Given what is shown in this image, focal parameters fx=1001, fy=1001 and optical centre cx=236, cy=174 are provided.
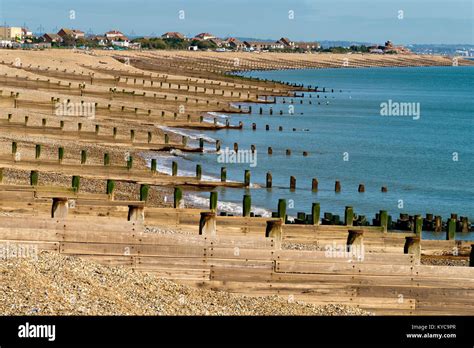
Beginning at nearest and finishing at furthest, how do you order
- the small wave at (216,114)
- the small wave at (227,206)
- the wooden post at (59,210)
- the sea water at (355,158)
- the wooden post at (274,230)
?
the wooden post at (274,230)
the wooden post at (59,210)
the small wave at (227,206)
the sea water at (355,158)
the small wave at (216,114)

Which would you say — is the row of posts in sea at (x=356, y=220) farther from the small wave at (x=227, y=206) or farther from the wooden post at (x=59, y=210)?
the wooden post at (x=59, y=210)

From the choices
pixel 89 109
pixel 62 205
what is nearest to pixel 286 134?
pixel 89 109

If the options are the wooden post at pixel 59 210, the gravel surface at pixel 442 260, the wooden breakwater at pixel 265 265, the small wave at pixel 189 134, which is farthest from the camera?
the small wave at pixel 189 134

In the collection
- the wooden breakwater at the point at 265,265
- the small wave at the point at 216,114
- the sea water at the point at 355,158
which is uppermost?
the wooden breakwater at the point at 265,265

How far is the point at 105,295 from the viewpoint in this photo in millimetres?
14766

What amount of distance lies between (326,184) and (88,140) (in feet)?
36.5

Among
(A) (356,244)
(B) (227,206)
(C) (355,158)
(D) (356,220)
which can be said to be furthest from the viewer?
(C) (355,158)

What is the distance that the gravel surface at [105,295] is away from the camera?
1372 cm

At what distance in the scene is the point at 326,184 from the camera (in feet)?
153

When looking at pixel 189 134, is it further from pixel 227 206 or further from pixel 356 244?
pixel 356 244

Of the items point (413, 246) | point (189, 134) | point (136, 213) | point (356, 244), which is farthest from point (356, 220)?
point (189, 134)

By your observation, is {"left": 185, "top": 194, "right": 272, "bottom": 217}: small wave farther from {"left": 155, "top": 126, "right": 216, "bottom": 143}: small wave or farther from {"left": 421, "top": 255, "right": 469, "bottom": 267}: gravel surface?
{"left": 155, "top": 126, "right": 216, "bottom": 143}: small wave

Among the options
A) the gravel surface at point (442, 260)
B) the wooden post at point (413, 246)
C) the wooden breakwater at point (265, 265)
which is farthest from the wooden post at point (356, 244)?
the gravel surface at point (442, 260)
